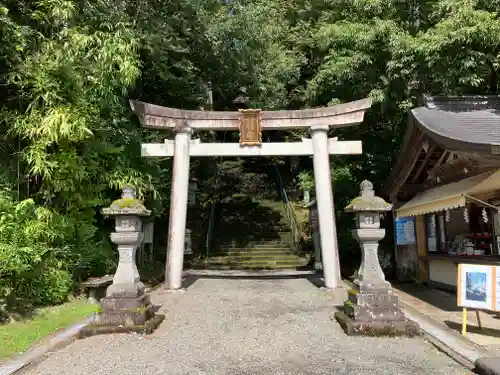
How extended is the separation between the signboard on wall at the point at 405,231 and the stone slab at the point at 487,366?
23.1 feet

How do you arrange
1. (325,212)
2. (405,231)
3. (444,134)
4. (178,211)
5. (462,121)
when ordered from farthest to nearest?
(405,231) → (325,212) → (178,211) → (462,121) → (444,134)

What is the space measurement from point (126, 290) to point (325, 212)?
17.1ft

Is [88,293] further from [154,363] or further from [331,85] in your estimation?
[331,85]

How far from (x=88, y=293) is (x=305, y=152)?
590 centimetres

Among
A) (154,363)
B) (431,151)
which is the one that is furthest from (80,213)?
(431,151)

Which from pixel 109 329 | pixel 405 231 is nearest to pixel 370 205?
pixel 109 329

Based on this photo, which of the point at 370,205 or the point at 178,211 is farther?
the point at 178,211

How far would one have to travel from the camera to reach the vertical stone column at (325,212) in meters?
9.71

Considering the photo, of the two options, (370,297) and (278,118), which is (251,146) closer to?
(278,118)

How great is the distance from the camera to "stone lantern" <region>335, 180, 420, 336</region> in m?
5.95

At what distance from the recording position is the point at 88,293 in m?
8.69

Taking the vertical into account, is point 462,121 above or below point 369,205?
above

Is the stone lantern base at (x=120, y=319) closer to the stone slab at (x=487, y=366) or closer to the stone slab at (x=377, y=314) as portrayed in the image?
the stone slab at (x=377, y=314)

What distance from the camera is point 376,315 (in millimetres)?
6094
